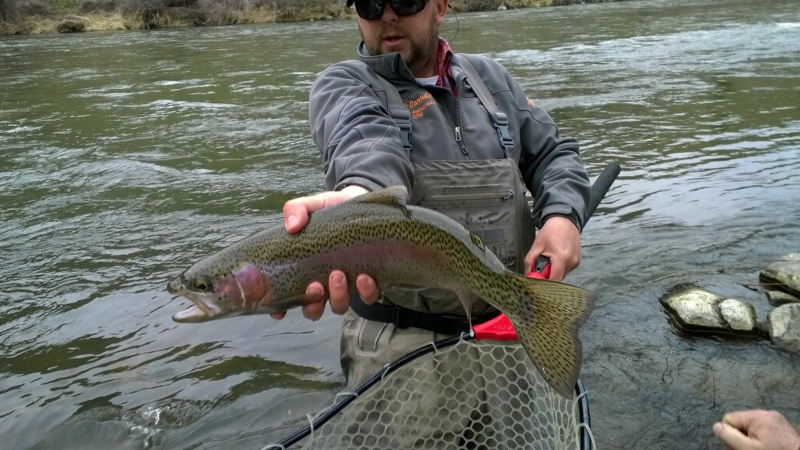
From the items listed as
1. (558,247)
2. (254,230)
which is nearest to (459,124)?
(558,247)

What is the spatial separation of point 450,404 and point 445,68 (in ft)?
5.00

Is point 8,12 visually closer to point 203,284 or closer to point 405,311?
point 405,311

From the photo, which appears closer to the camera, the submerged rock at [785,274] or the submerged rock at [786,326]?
the submerged rock at [786,326]

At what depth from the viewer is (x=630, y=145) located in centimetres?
885

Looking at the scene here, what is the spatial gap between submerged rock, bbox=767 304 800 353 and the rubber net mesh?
2259mm

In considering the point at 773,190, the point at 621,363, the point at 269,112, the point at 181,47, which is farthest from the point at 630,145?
the point at 181,47

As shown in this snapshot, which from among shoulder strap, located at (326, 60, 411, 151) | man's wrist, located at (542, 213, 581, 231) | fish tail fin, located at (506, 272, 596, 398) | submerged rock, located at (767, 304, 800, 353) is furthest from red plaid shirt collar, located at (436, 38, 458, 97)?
submerged rock, located at (767, 304, 800, 353)

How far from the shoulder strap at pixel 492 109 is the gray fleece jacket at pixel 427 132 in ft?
0.07

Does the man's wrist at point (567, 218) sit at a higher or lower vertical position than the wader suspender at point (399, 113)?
lower

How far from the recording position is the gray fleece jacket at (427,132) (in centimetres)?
239

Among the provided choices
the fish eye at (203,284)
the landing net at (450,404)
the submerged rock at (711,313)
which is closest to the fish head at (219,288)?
the fish eye at (203,284)

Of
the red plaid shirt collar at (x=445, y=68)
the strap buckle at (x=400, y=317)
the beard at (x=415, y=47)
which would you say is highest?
the beard at (x=415, y=47)

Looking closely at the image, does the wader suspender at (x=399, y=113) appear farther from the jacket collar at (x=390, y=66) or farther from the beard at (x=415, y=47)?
the beard at (x=415, y=47)

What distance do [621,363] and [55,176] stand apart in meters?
7.20
